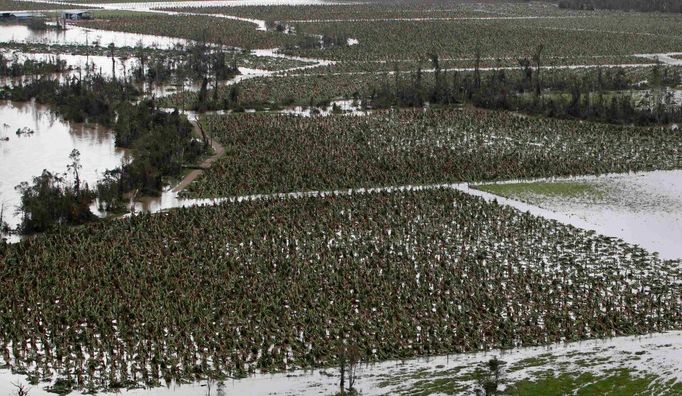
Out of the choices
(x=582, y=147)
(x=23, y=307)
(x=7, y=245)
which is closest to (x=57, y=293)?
(x=23, y=307)

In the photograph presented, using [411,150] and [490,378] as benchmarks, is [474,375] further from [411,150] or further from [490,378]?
[411,150]

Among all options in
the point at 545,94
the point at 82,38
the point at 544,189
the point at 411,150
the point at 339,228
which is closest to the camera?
the point at 339,228

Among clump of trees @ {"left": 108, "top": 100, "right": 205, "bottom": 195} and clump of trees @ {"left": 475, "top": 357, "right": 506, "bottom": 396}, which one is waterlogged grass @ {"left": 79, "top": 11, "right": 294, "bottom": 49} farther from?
clump of trees @ {"left": 475, "top": 357, "right": 506, "bottom": 396}

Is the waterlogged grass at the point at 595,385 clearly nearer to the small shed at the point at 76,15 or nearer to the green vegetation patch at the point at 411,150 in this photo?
the green vegetation patch at the point at 411,150

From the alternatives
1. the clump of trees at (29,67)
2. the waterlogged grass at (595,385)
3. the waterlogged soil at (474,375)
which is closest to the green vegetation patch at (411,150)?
the waterlogged soil at (474,375)

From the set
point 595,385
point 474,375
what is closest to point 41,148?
point 474,375

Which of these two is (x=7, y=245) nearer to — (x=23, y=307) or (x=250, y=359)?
(x=23, y=307)

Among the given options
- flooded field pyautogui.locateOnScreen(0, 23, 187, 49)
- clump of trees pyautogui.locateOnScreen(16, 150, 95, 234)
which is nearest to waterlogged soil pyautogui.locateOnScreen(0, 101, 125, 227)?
clump of trees pyautogui.locateOnScreen(16, 150, 95, 234)
